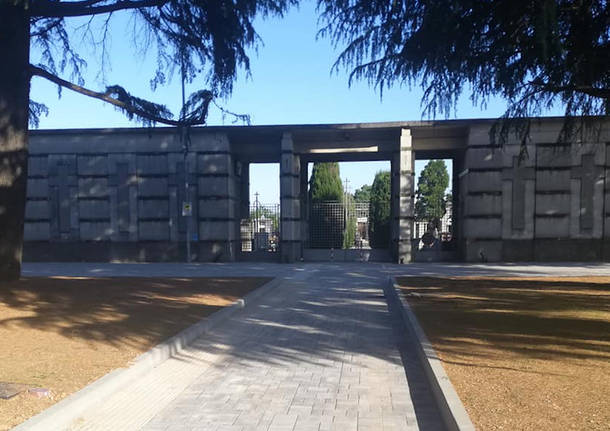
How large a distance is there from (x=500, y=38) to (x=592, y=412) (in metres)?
6.93

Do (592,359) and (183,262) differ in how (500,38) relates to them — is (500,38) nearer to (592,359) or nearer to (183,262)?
(592,359)

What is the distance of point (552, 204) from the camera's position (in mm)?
20109

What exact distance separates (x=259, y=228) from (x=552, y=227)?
14.2m

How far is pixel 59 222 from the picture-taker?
22359mm

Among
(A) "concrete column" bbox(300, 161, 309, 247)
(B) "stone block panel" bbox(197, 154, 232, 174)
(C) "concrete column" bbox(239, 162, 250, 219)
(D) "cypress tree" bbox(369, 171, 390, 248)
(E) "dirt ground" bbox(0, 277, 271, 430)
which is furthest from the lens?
(D) "cypress tree" bbox(369, 171, 390, 248)

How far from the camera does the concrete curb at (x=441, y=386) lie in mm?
3848

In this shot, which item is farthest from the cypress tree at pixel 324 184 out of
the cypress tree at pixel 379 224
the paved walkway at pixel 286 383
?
the paved walkway at pixel 286 383

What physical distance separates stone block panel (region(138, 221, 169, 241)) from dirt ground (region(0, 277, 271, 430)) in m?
9.01

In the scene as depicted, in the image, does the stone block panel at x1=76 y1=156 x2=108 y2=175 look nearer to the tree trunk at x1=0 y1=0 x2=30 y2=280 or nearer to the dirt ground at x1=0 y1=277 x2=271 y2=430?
the dirt ground at x1=0 y1=277 x2=271 y2=430

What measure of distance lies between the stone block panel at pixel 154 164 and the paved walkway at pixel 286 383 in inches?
573

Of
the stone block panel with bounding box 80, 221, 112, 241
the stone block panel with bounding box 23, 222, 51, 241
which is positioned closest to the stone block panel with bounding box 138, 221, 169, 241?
the stone block panel with bounding box 80, 221, 112, 241

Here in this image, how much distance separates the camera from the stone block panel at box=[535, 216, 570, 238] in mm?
20081

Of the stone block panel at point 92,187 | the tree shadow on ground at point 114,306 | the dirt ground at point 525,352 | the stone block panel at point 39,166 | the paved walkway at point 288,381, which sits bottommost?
the paved walkway at point 288,381

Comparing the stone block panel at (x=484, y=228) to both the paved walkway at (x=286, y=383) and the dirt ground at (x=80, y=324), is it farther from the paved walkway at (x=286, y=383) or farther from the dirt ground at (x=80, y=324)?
the paved walkway at (x=286, y=383)
